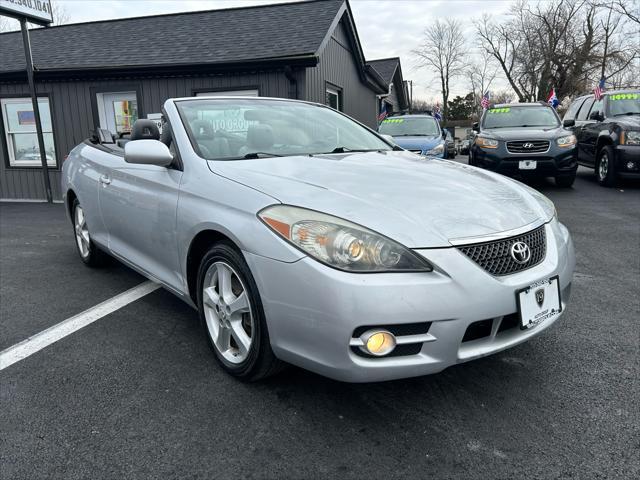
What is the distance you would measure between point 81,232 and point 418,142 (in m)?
7.04

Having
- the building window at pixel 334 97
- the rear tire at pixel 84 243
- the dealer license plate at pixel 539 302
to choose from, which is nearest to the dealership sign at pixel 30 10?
the building window at pixel 334 97

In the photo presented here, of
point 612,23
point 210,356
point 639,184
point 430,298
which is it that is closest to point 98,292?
point 210,356

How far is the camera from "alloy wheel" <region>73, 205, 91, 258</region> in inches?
180

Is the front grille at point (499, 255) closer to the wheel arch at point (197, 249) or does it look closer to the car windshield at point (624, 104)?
the wheel arch at point (197, 249)

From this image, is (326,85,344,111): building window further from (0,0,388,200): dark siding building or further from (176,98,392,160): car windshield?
(176,98,392,160): car windshield

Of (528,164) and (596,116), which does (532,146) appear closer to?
(528,164)

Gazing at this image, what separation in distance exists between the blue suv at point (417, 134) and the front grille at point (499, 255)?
7702 millimetres

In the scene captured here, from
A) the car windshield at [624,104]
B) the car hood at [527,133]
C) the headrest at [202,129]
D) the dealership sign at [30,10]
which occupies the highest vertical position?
the dealership sign at [30,10]

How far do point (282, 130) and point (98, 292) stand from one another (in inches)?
80.8

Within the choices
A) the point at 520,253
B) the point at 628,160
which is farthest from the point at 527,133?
the point at 520,253

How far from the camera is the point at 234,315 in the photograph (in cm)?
244

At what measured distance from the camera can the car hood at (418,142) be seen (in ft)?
32.3

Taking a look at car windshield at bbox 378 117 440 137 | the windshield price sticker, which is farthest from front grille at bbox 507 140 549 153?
the windshield price sticker

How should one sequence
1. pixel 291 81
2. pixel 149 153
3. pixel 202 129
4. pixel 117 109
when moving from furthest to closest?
pixel 117 109
pixel 291 81
pixel 202 129
pixel 149 153
